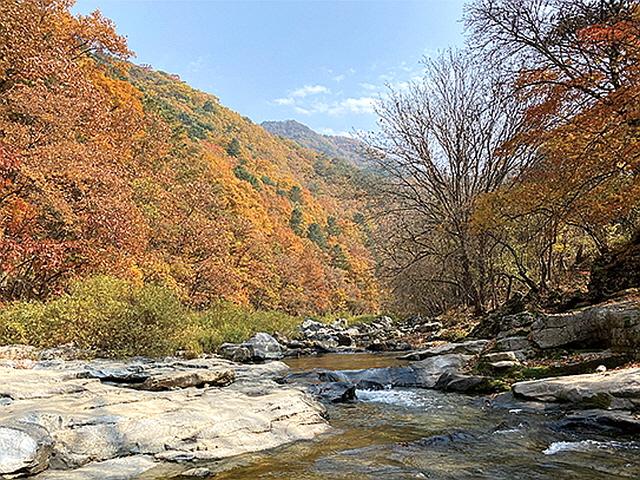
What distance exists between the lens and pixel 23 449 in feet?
13.3

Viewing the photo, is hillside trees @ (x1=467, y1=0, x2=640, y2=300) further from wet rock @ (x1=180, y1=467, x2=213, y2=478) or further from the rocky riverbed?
wet rock @ (x1=180, y1=467, x2=213, y2=478)

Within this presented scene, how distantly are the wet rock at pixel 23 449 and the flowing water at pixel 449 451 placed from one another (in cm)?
151

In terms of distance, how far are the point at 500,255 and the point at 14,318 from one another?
17.3m

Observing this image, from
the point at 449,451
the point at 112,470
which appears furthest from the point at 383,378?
the point at 112,470

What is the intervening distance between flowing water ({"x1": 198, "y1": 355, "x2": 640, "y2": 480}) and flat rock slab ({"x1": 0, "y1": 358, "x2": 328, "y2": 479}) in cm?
43

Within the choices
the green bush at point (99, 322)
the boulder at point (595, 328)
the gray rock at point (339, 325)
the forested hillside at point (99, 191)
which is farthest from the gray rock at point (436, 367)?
the gray rock at point (339, 325)

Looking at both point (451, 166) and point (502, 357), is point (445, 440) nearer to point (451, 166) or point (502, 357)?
point (502, 357)

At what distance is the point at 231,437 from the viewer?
5.27m

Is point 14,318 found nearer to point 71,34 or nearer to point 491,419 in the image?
point 491,419

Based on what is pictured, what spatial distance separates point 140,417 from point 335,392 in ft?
13.4

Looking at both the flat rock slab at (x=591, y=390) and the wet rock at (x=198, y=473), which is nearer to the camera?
the wet rock at (x=198, y=473)

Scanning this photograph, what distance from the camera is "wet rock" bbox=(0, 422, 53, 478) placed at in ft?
12.8

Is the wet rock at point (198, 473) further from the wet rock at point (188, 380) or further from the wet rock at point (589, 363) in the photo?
the wet rock at point (589, 363)

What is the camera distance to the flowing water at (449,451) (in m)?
4.41
